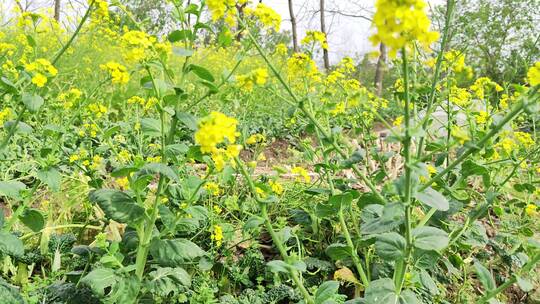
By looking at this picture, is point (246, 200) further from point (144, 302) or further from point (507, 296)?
point (507, 296)

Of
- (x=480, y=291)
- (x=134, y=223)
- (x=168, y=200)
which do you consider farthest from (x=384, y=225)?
(x=480, y=291)

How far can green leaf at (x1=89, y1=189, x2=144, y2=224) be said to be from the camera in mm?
1441

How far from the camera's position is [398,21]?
87 cm

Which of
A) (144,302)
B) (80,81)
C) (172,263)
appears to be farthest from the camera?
(80,81)

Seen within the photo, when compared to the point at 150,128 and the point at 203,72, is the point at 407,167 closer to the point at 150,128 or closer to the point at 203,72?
the point at 203,72

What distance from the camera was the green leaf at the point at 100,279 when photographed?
1.34 meters

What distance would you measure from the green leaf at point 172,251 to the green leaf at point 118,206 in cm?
11

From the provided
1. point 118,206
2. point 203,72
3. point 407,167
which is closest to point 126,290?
point 118,206

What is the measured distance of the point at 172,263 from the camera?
4.89 feet

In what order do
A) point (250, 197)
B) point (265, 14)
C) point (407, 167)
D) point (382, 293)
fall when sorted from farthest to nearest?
point (250, 197)
point (265, 14)
point (382, 293)
point (407, 167)

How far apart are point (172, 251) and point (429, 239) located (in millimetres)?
769

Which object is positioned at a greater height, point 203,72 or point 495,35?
point 495,35

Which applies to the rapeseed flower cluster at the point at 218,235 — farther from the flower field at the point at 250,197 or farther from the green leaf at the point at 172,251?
the green leaf at the point at 172,251

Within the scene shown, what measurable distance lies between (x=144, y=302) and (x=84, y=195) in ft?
2.85
